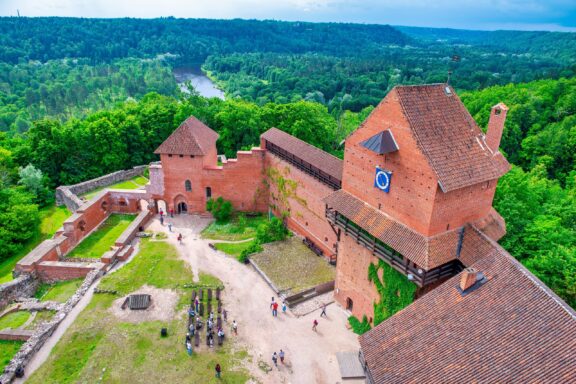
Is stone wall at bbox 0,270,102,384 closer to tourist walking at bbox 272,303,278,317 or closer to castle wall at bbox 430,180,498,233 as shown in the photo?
tourist walking at bbox 272,303,278,317

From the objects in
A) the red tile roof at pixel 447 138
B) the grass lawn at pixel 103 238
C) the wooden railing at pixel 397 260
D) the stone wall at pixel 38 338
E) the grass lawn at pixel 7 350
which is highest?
the red tile roof at pixel 447 138

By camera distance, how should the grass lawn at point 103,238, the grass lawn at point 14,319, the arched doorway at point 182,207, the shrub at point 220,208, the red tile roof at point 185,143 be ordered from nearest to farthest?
1. the grass lawn at point 14,319
2. the grass lawn at point 103,238
3. the red tile roof at point 185,143
4. the shrub at point 220,208
5. the arched doorway at point 182,207

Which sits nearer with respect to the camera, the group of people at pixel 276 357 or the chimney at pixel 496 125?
the chimney at pixel 496 125

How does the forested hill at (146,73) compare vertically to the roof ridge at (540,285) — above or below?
below

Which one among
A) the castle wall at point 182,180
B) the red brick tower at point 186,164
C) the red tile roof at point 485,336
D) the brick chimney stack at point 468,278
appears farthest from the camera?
the castle wall at point 182,180

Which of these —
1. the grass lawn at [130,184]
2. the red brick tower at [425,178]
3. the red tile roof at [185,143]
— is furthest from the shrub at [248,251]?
the grass lawn at [130,184]

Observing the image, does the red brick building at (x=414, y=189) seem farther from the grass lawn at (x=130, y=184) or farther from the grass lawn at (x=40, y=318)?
the grass lawn at (x=130, y=184)

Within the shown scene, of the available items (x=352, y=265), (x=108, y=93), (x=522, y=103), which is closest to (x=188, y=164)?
(x=352, y=265)

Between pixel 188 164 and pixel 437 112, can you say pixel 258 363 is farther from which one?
pixel 188 164
